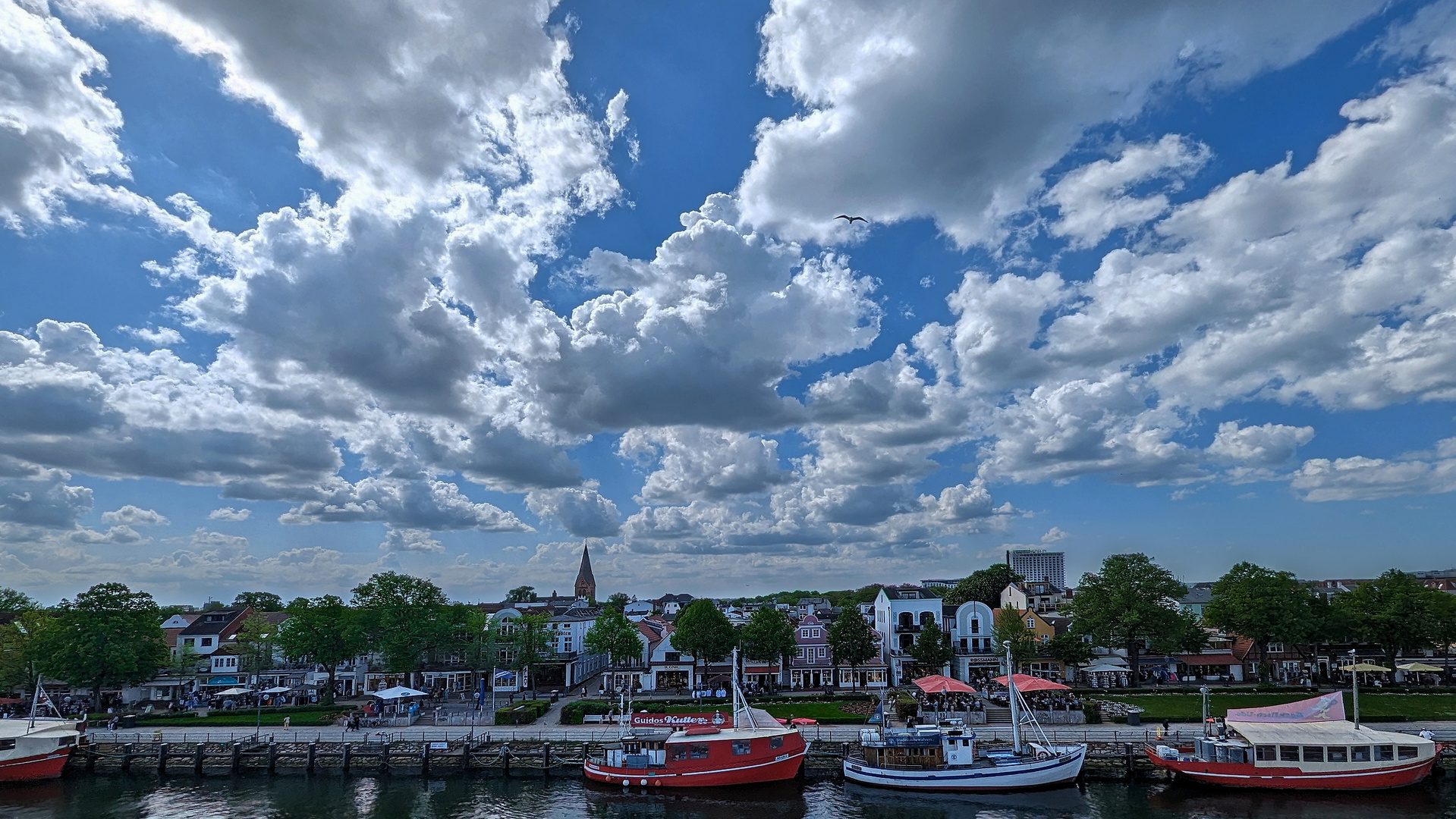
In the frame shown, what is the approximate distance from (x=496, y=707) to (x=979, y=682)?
4703 centimetres

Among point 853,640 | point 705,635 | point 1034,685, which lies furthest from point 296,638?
point 1034,685

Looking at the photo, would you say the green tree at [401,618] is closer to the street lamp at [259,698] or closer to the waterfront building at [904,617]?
the street lamp at [259,698]

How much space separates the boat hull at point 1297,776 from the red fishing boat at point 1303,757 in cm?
4

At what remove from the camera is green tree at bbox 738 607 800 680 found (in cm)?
7294

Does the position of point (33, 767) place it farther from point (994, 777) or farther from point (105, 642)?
point (994, 777)

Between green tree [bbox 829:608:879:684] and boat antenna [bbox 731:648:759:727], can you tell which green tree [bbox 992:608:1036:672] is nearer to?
green tree [bbox 829:608:879:684]

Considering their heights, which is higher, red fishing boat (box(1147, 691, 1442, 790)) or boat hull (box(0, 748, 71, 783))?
red fishing boat (box(1147, 691, 1442, 790))

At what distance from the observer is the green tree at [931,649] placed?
73.9 meters

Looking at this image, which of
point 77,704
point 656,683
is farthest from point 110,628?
point 656,683

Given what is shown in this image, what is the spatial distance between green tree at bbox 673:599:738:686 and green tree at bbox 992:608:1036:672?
26089 millimetres

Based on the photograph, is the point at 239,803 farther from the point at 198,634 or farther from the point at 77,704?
the point at 198,634

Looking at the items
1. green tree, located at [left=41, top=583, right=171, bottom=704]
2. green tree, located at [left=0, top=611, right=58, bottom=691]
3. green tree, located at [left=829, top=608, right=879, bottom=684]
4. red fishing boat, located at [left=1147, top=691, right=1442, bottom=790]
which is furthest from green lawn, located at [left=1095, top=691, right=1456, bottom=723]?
green tree, located at [left=0, top=611, right=58, bottom=691]

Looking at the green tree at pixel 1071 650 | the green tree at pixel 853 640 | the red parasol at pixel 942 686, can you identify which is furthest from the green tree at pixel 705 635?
the green tree at pixel 1071 650

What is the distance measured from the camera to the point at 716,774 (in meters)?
44.8
